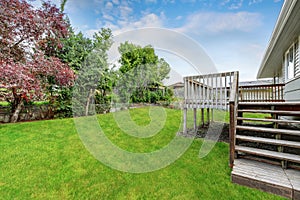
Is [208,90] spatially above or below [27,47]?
below

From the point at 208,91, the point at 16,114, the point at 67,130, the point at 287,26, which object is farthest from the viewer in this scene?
the point at 16,114

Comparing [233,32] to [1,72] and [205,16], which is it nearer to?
[205,16]

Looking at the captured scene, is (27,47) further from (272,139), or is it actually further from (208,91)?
(272,139)

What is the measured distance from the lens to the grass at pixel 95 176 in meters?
2.23

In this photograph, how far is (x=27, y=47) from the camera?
5762mm

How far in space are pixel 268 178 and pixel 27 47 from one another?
8.11 meters

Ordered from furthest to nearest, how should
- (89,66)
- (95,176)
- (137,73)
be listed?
1. (137,73)
2. (89,66)
3. (95,176)

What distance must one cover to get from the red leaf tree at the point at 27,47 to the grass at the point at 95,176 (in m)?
1.98

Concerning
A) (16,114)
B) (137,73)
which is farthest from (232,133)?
(137,73)

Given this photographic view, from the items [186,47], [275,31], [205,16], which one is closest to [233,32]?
[205,16]

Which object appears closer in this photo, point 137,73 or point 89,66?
point 89,66

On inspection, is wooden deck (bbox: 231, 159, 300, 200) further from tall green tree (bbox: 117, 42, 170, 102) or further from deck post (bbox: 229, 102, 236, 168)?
tall green tree (bbox: 117, 42, 170, 102)

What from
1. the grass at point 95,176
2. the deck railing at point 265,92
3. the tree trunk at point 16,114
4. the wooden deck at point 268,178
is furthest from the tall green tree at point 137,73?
the wooden deck at point 268,178

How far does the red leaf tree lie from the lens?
4.77 metres
